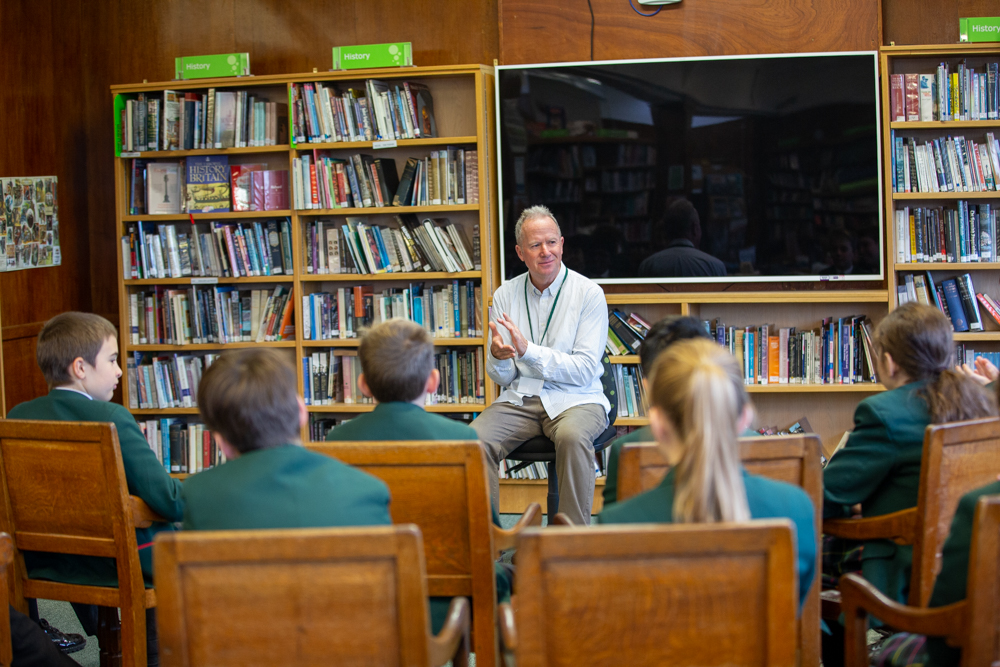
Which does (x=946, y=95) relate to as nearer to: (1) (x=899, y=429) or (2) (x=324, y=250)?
(1) (x=899, y=429)

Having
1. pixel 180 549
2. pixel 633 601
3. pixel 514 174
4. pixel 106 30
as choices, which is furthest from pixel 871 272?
pixel 106 30

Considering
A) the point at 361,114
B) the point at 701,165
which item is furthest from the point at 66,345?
the point at 701,165

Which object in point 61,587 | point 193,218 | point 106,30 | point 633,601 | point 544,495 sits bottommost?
point 544,495

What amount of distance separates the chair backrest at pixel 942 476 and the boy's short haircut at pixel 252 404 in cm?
133

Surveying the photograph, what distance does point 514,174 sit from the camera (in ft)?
14.6

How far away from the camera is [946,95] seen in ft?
13.4

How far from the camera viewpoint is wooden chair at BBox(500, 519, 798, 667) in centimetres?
125

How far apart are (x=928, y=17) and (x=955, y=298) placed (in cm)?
135

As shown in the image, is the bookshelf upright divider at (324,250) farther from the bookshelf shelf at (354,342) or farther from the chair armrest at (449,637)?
the chair armrest at (449,637)

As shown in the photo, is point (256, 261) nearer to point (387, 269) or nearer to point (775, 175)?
point (387, 269)

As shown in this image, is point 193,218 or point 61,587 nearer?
point 61,587

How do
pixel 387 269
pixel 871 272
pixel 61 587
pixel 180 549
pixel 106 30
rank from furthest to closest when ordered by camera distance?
pixel 106 30 < pixel 387 269 < pixel 871 272 < pixel 61 587 < pixel 180 549

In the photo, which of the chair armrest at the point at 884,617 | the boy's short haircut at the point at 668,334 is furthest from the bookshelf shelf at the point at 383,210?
the chair armrest at the point at 884,617

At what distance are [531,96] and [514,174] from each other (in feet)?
1.27
